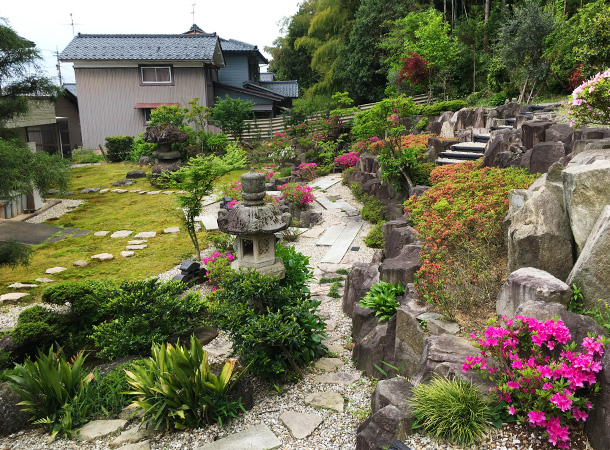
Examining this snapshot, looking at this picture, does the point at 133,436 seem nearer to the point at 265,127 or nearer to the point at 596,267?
the point at 596,267

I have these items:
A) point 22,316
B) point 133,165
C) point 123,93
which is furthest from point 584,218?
point 123,93

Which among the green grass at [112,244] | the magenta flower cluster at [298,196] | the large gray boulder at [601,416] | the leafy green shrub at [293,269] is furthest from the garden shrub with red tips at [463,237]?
the green grass at [112,244]

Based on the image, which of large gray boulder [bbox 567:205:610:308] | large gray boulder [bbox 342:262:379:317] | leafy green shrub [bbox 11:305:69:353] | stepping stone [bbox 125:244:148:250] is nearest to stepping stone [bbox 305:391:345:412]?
large gray boulder [bbox 342:262:379:317]

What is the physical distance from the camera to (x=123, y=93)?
85.5 feet

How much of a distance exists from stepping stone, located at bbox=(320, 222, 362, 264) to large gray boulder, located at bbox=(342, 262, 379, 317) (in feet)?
8.73

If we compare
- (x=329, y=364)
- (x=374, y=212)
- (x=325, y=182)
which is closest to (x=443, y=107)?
(x=325, y=182)

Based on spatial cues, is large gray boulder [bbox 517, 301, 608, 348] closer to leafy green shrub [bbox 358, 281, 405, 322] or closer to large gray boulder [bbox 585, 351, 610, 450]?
large gray boulder [bbox 585, 351, 610, 450]

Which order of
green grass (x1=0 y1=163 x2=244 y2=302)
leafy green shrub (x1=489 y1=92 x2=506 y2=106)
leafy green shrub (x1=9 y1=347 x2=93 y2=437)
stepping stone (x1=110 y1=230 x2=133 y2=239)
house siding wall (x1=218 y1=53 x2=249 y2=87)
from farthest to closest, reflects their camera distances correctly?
house siding wall (x1=218 y1=53 x2=249 y2=87), leafy green shrub (x1=489 y1=92 x2=506 y2=106), stepping stone (x1=110 y1=230 x2=133 y2=239), green grass (x1=0 y1=163 x2=244 y2=302), leafy green shrub (x1=9 y1=347 x2=93 y2=437)

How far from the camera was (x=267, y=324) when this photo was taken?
17.6 feet

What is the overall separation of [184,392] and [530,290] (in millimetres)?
3633

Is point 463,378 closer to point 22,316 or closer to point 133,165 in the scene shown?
point 22,316

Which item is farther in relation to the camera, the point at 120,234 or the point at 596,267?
the point at 120,234

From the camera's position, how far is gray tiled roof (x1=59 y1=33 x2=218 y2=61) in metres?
25.2

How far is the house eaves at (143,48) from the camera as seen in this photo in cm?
2519
